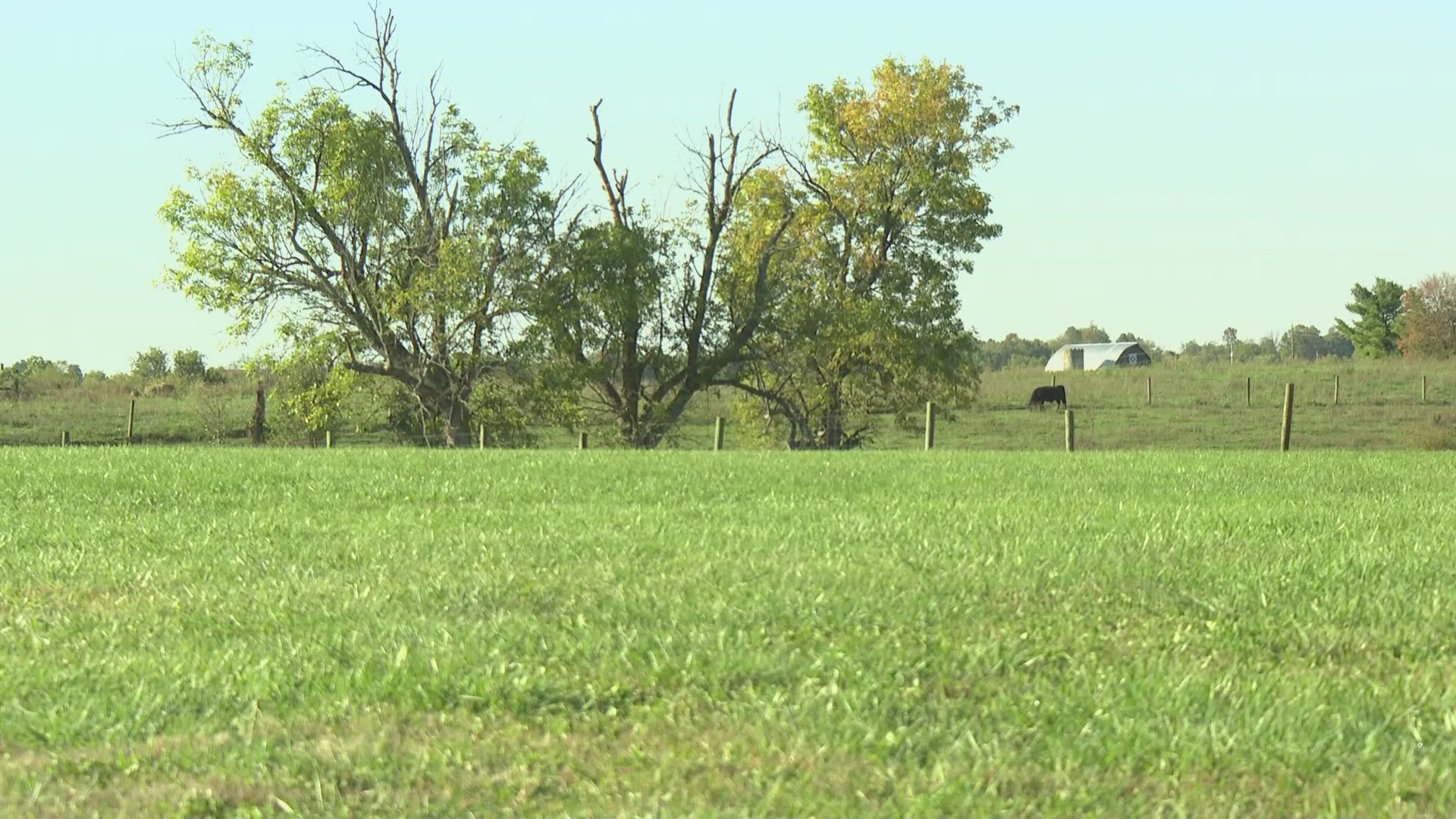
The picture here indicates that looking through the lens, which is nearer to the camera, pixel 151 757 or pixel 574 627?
pixel 151 757

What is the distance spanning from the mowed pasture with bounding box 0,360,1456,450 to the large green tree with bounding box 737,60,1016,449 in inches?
59.1

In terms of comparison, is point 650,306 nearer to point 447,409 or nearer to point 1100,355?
point 447,409

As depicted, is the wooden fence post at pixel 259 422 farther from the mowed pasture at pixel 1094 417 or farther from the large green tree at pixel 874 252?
the large green tree at pixel 874 252

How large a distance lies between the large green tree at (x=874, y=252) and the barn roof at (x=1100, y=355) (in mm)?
94063

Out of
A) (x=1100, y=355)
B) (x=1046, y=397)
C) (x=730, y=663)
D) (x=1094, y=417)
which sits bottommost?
(x=730, y=663)

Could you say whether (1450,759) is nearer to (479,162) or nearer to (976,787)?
(976,787)

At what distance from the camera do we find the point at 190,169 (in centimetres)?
4100

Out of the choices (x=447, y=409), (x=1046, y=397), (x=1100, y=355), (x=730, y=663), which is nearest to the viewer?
(x=730, y=663)

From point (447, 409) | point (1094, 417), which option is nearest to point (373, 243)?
point (447, 409)

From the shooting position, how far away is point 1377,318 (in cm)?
10844

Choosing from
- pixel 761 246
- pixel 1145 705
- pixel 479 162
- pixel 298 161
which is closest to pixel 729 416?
pixel 761 246

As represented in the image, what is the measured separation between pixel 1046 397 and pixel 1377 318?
163 feet

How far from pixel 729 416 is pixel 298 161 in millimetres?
15538

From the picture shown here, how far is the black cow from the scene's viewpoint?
70438mm
